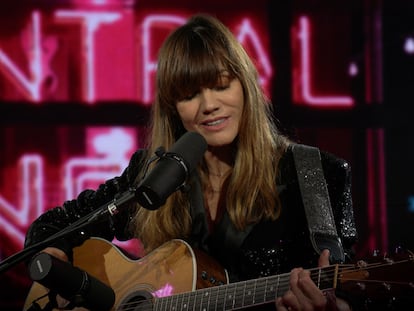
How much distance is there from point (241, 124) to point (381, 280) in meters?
0.86

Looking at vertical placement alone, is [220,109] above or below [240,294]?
above

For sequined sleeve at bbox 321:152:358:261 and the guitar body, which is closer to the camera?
the guitar body

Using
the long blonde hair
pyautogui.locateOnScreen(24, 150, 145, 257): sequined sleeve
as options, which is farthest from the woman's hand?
pyautogui.locateOnScreen(24, 150, 145, 257): sequined sleeve

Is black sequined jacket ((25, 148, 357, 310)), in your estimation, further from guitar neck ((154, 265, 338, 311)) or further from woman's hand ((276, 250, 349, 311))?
woman's hand ((276, 250, 349, 311))

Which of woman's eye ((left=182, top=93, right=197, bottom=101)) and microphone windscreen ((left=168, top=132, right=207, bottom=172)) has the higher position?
woman's eye ((left=182, top=93, right=197, bottom=101))

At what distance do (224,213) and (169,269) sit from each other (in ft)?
1.03

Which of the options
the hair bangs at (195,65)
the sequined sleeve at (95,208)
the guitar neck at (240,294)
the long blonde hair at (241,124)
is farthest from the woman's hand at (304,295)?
the sequined sleeve at (95,208)

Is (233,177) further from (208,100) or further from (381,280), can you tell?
(381,280)

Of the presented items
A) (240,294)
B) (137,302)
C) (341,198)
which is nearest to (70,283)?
(137,302)

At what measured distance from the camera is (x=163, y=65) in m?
2.57

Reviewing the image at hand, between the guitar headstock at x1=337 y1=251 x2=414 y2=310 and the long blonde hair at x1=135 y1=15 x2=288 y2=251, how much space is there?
0.59 metres

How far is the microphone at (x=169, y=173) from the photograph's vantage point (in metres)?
1.84

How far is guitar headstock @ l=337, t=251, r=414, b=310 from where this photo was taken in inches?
71.4

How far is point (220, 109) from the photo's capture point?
2.47 meters
